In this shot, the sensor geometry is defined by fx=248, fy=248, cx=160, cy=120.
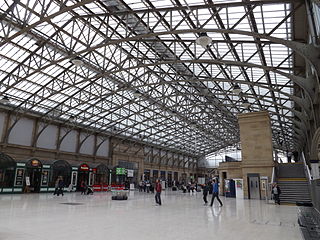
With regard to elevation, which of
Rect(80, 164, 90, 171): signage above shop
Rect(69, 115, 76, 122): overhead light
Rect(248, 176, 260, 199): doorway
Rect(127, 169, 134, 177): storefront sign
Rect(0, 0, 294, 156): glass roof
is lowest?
Rect(248, 176, 260, 199): doorway

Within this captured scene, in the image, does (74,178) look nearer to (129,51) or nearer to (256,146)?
(129,51)

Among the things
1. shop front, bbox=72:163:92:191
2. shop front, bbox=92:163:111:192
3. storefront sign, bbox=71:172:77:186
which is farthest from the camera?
shop front, bbox=92:163:111:192

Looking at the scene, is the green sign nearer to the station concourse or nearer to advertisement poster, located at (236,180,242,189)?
the station concourse

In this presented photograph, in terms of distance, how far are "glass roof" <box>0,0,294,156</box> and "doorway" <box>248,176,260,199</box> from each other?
7833 mm

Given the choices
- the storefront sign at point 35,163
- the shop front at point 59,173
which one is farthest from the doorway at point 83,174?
the storefront sign at point 35,163

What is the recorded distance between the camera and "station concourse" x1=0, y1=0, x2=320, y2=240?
1016 cm

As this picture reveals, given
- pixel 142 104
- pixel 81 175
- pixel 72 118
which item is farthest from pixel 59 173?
pixel 142 104

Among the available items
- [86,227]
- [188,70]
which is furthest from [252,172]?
[86,227]

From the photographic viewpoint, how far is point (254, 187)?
77.3 feet

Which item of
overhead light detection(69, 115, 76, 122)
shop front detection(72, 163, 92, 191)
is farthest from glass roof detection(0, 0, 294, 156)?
shop front detection(72, 163, 92, 191)

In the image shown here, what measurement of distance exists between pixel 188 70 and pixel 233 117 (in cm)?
2100

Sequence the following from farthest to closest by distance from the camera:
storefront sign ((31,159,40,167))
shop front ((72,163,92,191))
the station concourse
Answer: shop front ((72,163,92,191)) < storefront sign ((31,159,40,167)) < the station concourse

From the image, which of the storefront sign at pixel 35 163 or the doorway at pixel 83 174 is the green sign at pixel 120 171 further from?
the storefront sign at pixel 35 163

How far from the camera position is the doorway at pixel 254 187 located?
2341 cm
